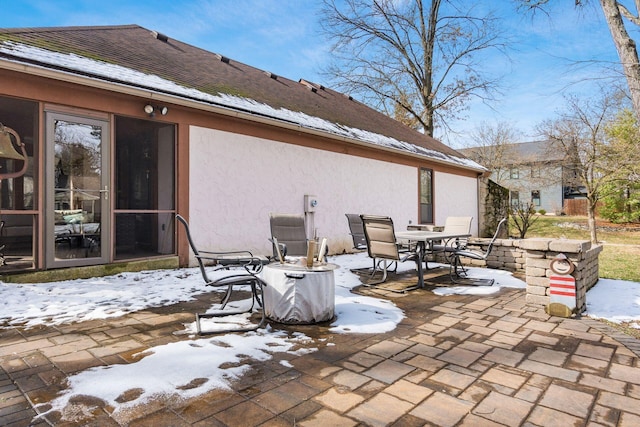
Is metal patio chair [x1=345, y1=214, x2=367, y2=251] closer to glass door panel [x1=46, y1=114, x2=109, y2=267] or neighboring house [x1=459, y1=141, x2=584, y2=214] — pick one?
glass door panel [x1=46, y1=114, x2=109, y2=267]

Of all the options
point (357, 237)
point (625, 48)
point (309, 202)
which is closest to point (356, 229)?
point (357, 237)

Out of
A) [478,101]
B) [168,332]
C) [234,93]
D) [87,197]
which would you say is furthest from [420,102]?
[168,332]

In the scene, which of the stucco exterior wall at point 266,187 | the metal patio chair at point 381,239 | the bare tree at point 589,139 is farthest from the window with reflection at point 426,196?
the bare tree at point 589,139

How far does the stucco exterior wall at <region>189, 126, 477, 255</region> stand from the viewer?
636 centimetres

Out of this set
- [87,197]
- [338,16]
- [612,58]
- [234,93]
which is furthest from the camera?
[338,16]

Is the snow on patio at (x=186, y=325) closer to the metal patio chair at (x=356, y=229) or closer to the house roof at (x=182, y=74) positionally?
the metal patio chair at (x=356, y=229)

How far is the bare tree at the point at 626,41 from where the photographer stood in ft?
17.2

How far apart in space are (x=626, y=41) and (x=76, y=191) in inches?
317

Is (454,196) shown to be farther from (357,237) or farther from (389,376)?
(389,376)

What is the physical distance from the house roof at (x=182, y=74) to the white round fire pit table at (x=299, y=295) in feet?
12.2

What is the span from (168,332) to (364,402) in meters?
1.80

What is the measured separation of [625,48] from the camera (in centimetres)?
539

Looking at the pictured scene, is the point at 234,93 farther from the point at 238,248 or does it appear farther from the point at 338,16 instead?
the point at 338,16

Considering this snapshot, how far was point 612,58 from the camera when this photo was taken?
5.60m
